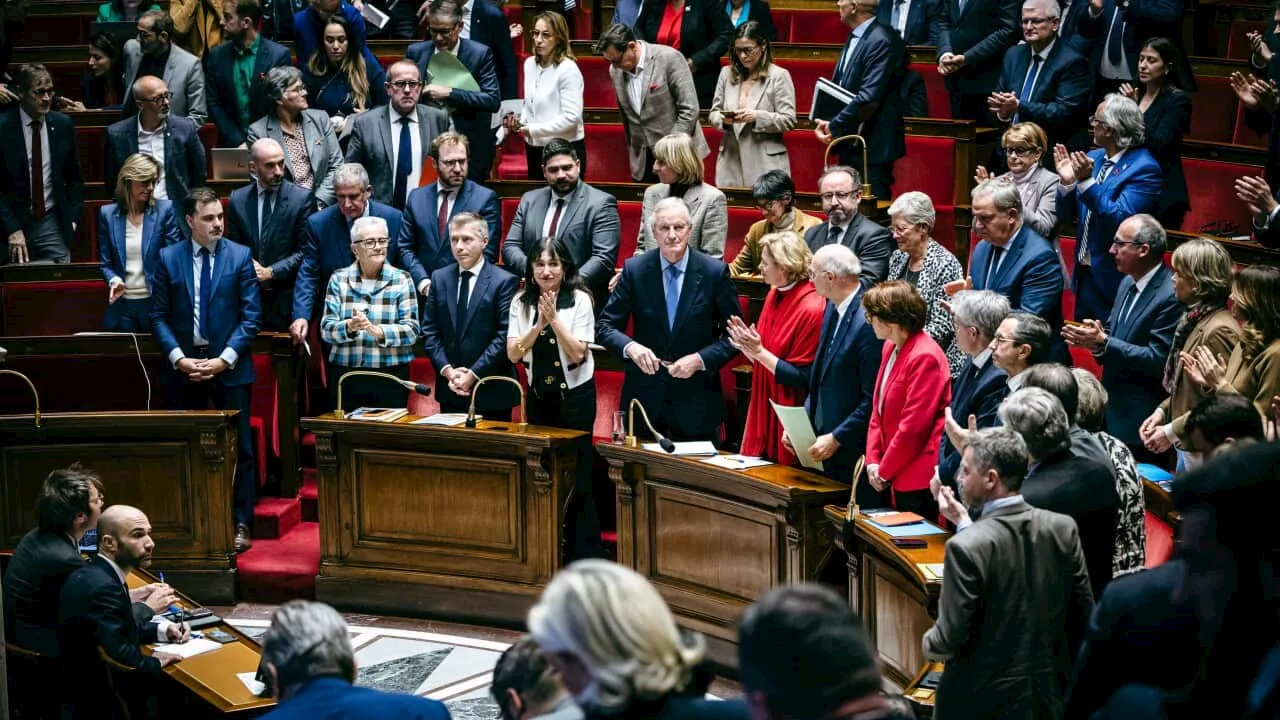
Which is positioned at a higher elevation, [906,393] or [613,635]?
[613,635]

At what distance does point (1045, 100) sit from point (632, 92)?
2.00 meters

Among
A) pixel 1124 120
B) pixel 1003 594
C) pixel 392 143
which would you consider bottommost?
pixel 1003 594

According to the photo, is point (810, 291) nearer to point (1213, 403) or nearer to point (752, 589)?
point (752, 589)

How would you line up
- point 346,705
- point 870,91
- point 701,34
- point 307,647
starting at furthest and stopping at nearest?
point 701,34, point 870,91, point 307,647, point 346,705

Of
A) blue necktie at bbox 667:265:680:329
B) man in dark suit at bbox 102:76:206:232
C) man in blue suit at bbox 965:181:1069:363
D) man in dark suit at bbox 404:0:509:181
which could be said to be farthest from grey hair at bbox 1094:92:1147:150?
man in dark suit at bbox 102:76:206:232

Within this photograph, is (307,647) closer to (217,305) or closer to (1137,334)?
(1137,334)

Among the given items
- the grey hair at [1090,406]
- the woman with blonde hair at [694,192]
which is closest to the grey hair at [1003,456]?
the grey hair at [1090,406]

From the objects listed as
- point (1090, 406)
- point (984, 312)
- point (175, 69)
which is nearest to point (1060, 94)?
point (984, 312)

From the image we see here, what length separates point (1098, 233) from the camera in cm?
613

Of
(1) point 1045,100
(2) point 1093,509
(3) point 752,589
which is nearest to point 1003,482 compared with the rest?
(2) point 1093,509

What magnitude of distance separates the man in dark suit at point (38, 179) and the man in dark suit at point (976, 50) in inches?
179

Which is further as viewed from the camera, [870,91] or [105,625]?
[870,91]

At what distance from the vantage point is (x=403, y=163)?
7.31 metres

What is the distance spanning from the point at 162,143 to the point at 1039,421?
16.8 ft
